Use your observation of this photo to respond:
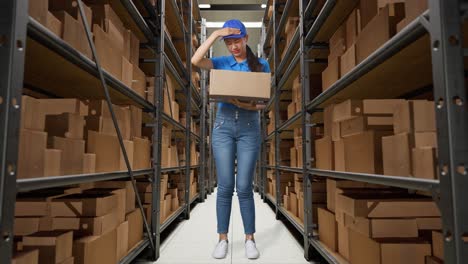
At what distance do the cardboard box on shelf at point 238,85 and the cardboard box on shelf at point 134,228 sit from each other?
877mm

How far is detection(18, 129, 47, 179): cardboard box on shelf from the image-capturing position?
97cm

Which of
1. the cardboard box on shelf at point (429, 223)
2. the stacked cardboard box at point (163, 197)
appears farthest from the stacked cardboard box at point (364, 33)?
the stacked cardboard box at point (163, 197)

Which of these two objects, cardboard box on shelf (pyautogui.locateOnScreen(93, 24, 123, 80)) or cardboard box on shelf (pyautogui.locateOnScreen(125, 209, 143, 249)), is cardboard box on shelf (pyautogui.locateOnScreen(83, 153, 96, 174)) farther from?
cardboard box on shelf (pyautogui.locateOnScreen(125, 209, 143, 249))

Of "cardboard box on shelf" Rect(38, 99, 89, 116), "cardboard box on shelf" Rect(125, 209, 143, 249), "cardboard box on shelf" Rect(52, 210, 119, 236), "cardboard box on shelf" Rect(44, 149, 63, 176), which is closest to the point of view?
"cardboard box on shelf" Rect(44, 149, 63, 176)

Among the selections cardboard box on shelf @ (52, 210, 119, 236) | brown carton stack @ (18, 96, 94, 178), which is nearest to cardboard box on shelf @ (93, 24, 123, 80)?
brown carton stack @ (18, 96, 94, 178)

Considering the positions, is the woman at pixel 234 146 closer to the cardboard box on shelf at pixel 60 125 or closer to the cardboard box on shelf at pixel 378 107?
the cardboard box on shelf at pixel 378 107

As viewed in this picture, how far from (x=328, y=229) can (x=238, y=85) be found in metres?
1.03

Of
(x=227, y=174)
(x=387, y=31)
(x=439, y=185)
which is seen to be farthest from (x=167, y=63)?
(x=439, y=185)

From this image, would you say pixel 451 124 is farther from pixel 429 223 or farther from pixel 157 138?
pixel 157 138

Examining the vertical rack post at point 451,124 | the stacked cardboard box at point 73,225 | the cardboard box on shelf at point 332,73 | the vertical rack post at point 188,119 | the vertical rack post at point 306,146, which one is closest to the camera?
the vertical rack post at point 451,124

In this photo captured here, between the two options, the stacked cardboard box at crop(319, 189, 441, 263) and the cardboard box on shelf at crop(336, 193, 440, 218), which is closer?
the stacked cardboard box at crop(319, 189, 441, 263)

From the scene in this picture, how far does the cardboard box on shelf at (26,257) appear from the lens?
0.97 metres

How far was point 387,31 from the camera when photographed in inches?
47.0

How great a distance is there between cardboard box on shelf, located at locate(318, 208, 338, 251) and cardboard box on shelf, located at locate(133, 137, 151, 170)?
122 cm
